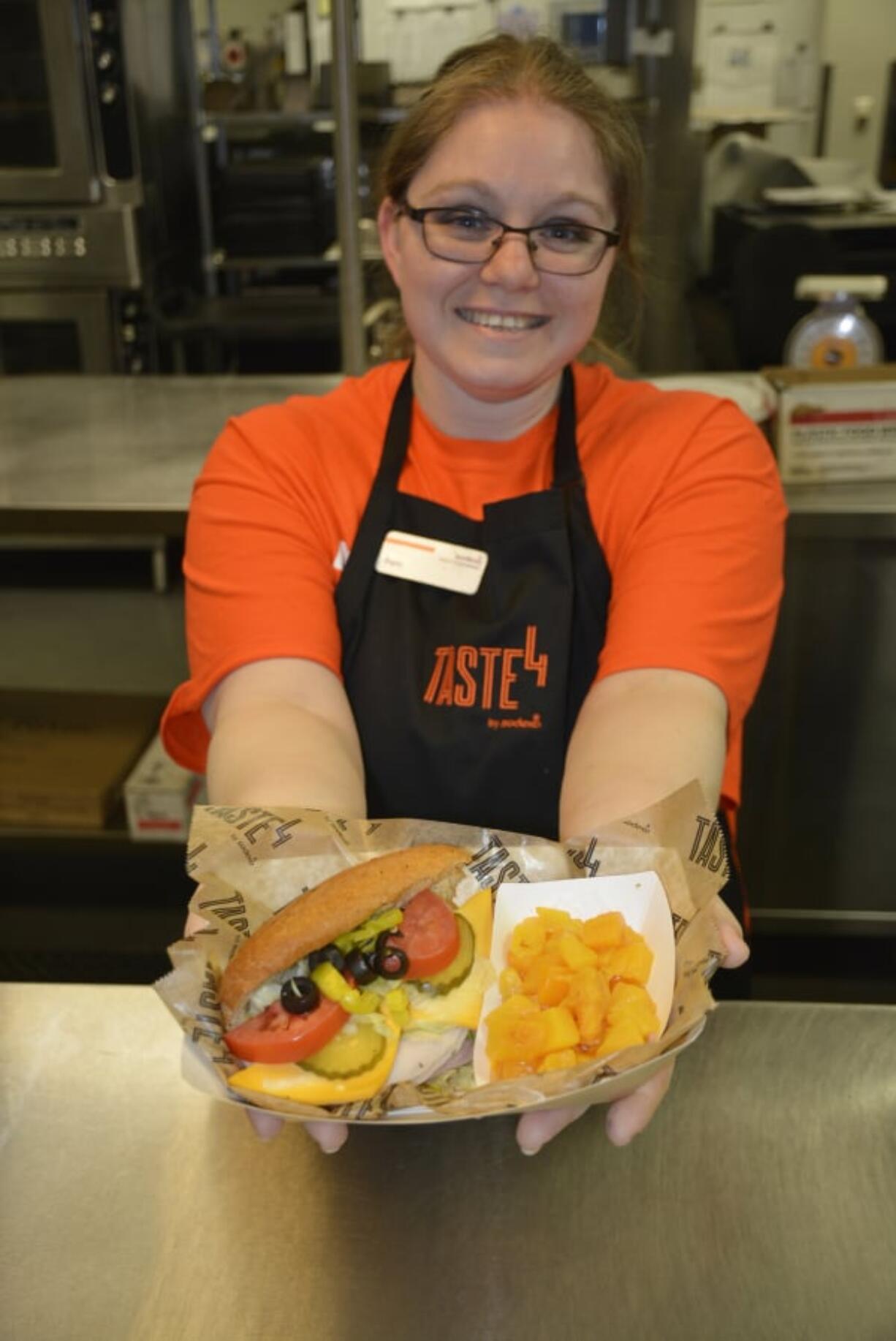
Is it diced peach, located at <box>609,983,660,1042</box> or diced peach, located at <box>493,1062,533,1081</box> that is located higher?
diced peach, located at <box>609,983,660,1042</box>

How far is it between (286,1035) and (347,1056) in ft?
0.14

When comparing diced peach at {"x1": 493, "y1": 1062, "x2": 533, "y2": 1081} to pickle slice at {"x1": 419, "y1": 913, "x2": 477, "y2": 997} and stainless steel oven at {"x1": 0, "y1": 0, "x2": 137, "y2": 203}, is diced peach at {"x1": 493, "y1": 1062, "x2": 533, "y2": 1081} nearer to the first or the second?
pickle slice at {"x1": 419, "y1": 913, "x2": 477, "y2": 997}

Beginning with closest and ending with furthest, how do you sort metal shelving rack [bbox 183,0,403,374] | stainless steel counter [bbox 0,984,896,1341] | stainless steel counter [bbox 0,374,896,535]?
stainless steel counter [bbox 0,984,896,1341], stainless steel counter [bbox 0,374,896,535], metal shelving rack [bbox 183,0,403,374]

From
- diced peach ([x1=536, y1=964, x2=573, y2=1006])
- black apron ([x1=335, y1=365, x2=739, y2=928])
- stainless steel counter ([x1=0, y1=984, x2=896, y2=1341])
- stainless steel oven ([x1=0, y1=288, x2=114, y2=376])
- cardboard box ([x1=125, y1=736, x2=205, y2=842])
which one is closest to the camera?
stainless steel counter ([x1=0, y1=984, x2=896, y2=1341])

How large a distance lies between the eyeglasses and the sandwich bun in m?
0.64

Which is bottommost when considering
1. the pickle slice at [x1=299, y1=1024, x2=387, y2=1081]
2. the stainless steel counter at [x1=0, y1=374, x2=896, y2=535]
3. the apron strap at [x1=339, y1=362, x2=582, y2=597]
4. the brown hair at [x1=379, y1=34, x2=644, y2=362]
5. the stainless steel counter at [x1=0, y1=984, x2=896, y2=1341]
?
the stainless steel counter at [x1=0, y1=984, x2=896, y2=1341]

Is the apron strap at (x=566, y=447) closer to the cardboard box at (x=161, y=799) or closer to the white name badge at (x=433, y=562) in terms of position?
the white name badge at (x=433, y=562)

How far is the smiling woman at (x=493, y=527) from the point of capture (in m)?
1.22

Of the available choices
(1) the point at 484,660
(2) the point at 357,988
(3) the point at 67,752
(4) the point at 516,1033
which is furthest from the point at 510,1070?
(3) the point at 67,752

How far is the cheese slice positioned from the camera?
0.81 meters

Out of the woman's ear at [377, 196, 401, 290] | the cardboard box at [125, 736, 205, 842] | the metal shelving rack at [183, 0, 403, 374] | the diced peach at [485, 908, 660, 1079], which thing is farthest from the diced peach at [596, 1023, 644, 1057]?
the metal shelving rack at [183, 0, 403, 374]

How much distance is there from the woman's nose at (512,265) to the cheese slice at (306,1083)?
2.52 feet

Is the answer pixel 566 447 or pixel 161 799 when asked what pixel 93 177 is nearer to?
pixel 161 799

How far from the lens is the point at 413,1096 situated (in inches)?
31.9
